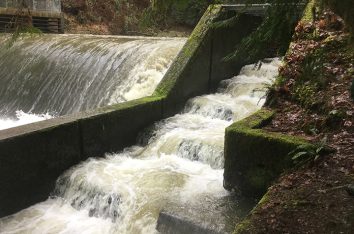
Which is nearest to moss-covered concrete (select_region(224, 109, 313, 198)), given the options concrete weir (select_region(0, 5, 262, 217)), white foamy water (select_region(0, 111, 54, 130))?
concrete weir (select_region(0, 5, 262, 217))

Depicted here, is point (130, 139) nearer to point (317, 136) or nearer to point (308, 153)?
point (317, 136)

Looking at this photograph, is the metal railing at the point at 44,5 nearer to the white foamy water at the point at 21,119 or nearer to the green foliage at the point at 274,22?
the white foamy water at the point at 21,119

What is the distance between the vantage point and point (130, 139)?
285 inches

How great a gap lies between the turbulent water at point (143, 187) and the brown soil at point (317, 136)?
0.70 m

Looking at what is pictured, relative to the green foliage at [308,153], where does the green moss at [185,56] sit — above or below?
above

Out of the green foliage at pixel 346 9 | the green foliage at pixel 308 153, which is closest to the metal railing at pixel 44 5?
the green foliage at pixel 308 153

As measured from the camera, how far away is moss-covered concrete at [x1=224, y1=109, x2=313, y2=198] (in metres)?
4.14

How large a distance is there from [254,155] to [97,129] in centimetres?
320

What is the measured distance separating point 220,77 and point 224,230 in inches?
230

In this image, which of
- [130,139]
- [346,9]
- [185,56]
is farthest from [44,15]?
[346,9]

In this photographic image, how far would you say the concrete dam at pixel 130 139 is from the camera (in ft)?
16.5

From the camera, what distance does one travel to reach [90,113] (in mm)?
6648

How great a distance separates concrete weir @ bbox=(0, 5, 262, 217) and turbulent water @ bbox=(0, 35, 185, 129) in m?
1.05

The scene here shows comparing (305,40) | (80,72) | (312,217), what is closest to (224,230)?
(312,217)
